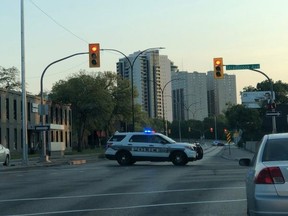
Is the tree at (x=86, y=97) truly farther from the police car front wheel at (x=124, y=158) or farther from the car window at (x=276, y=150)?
the car window at (x=276, y=150)

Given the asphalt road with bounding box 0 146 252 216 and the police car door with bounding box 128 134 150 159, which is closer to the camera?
the asphalt road with bounding box 0 146 252 216

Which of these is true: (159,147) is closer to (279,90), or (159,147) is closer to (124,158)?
(124,158)

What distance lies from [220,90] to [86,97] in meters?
81.7

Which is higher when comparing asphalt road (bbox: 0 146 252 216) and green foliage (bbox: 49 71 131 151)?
green foliage (bbox: 49 71 131 151)

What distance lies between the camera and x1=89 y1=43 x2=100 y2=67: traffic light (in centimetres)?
3042

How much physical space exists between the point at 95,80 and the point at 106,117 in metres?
6.03

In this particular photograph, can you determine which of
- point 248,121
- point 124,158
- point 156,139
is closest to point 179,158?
point 156,139

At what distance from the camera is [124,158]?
2984 centimetres

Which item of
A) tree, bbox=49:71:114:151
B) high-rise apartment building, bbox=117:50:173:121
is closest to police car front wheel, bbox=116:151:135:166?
high-rise apartment building, bbox=117:50:173:121

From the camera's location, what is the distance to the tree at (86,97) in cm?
8062

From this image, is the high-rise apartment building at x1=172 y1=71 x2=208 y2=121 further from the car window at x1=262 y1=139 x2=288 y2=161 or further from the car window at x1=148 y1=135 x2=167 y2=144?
the car window at x1=262 y1=139 x2=288 y2=161

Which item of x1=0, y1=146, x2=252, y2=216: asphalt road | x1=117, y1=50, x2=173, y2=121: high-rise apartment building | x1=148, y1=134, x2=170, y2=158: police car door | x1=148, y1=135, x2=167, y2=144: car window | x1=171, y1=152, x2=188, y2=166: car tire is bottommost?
x1=0, y1=146, x2=252, y2=216: asphalt road

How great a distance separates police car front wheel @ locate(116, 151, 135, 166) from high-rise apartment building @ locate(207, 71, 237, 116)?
115 meters

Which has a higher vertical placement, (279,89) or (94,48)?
(279,89)
